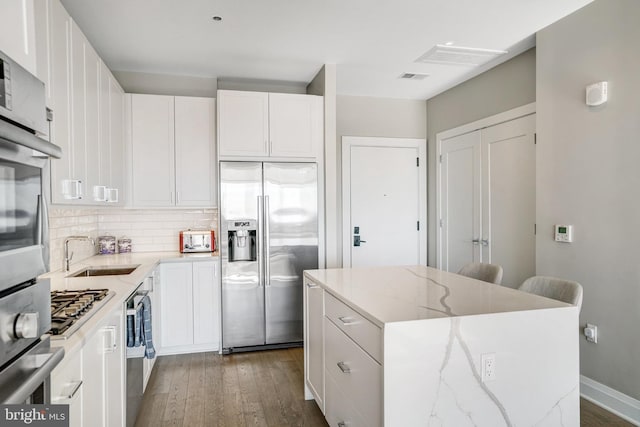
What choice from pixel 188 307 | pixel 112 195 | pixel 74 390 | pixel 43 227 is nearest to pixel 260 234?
pixel 188 307

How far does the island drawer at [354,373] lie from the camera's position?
1562 millimetres

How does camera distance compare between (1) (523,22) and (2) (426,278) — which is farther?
(1) (523,22)

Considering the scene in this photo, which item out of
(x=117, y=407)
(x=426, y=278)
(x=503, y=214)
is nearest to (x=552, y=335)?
(x=426, y=278)

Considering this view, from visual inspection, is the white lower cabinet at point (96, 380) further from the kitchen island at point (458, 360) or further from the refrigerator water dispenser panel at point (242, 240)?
the refrigerator water dispenser panel at point (242, 240)

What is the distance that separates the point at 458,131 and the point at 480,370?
3456 mm

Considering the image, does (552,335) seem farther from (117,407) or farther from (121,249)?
(121,249)

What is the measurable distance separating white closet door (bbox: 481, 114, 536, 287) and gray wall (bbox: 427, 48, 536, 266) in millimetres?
230

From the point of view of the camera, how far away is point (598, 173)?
2.71 metres

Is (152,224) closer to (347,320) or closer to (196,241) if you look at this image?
(196,241)

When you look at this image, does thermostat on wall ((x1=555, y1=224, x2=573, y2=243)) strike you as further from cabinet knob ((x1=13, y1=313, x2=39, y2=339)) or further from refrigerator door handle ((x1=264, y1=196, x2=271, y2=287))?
cabinet knob ((x1=13, y1=313, x2=39, y2=339))

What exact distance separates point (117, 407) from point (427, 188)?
417 cm

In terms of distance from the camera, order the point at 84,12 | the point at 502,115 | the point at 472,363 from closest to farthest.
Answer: the point at 472,363
the point at 84,12
the point at 502,115

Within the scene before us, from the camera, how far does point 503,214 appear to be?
3.86 meters

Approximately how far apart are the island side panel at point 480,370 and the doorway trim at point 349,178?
322cm
